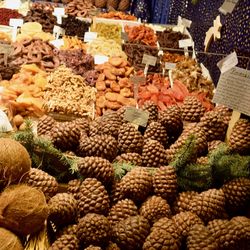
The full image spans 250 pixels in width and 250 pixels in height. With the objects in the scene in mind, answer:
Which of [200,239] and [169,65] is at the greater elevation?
[200,239]

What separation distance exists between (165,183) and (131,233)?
0.30m

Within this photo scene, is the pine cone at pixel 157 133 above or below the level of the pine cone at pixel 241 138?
below

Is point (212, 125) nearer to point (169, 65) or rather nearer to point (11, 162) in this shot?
point (11, 162)

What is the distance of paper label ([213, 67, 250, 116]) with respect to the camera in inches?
84.7

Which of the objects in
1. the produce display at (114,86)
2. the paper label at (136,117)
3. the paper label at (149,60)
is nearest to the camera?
the paper label at (136,117)

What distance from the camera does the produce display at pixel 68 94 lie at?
123 inches

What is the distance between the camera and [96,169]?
1777mm

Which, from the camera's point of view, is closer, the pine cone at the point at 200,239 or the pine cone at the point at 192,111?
the pine cone at the point at 200,239

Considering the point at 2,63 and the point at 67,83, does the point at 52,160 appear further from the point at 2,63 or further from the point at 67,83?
the point at 2,63

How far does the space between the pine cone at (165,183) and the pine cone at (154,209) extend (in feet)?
0.14

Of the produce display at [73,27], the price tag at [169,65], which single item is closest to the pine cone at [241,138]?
the price tag at [169,65]

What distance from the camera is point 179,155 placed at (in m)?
1.86

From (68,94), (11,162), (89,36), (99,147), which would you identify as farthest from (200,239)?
(89,36)

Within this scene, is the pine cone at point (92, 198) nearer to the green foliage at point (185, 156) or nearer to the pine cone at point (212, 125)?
the green foliage at point (185, 156)
